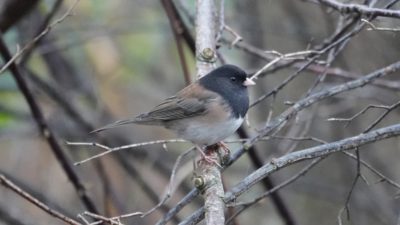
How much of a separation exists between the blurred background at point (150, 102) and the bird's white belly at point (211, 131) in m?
0.94

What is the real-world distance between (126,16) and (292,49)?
4.53ft

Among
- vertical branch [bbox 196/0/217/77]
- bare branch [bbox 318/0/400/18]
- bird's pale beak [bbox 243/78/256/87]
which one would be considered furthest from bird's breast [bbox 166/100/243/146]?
bare branch [bbox 318/0/400/18]

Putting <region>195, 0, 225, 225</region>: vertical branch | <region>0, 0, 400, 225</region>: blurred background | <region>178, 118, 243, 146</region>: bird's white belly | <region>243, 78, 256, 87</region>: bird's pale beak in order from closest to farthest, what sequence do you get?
<region>195, 0, 225, 225</region>: vertical branch < <region>178, 118, 243, 146</region>: bird's white belly < <region>243, 78, 256, 87</region>: bird's pale beak < <region>0, 0, 400, 225</region>: blurred background

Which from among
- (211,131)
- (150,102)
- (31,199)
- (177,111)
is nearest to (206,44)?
(211,131)

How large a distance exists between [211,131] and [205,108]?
21 cm

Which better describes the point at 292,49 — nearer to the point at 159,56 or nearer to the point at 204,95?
the point at 159,56

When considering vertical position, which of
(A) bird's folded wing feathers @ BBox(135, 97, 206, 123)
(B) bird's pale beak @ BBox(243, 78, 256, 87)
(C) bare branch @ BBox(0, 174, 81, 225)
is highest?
(A) bird's folded wing feathers @ BBox(135, 97, 206, 123)

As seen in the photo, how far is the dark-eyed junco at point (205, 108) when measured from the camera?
3146 millimetres

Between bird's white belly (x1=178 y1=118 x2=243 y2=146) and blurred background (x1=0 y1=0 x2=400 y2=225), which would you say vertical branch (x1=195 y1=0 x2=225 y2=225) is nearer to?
bird's white belly (x1=178 y1=118 x2=243 y2=146)

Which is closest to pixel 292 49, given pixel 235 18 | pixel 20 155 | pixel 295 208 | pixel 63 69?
pixel 235 18

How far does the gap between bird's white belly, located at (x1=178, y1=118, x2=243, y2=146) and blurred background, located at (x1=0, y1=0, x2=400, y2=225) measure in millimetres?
939

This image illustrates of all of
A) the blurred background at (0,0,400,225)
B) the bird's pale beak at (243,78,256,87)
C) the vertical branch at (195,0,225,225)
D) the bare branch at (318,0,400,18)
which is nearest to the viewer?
the bare branch at (318,0,400,18)

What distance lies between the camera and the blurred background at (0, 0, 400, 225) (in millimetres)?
4453

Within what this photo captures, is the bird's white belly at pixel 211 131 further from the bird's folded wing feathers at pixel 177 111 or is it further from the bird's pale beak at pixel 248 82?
the bird's pale beak at pixel 248 82
